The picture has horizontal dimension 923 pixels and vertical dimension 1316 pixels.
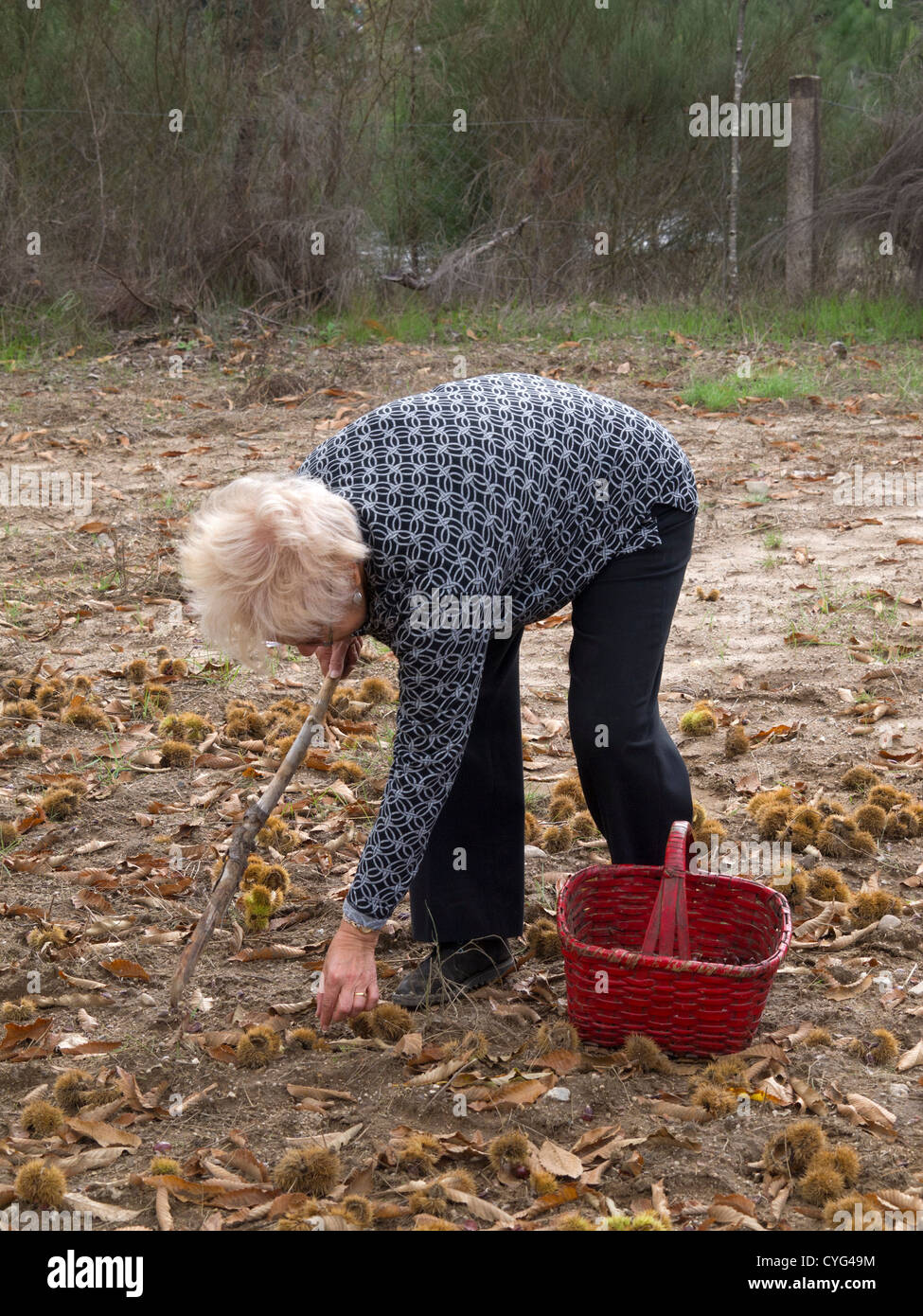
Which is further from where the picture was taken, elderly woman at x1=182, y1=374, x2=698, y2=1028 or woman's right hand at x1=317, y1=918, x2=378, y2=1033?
woman's right hand at x1=317, y1=918, x2=378, y2=1033

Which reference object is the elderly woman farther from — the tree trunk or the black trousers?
the tree trunk

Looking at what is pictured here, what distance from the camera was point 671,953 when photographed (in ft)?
8.86

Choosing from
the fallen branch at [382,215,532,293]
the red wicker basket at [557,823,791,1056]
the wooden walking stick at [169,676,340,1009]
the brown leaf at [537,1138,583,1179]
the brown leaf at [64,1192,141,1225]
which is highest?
the fallen branch at [382,215,532,293]

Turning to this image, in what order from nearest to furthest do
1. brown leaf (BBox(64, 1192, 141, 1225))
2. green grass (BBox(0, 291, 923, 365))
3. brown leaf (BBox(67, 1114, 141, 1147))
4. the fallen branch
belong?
brown leaf (BBox(64, 1192, 141, 1225)) → brown leaf (BBox(67, 1114, 141, 1147)) → green grass (BBox(0, 291, 923, 365)) → the fallen branch

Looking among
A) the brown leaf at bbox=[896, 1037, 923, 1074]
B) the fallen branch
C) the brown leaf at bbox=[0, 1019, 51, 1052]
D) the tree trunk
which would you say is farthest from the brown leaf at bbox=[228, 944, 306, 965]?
the tree trunk

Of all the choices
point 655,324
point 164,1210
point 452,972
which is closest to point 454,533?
point 452,972

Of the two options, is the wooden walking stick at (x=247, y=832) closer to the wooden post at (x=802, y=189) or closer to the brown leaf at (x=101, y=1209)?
the brown leaf at (x=101, y=1209)

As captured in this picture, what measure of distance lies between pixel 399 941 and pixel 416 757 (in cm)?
101

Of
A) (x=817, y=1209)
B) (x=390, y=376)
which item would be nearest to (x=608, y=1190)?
(x=817, y=1209)

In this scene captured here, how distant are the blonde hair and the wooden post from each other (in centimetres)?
905

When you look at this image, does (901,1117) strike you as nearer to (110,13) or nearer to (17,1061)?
(17,1061)

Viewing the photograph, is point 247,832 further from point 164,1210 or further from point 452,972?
point 164,1210

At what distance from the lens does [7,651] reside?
16.4 ft

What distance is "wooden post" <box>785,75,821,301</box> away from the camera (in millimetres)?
10320
